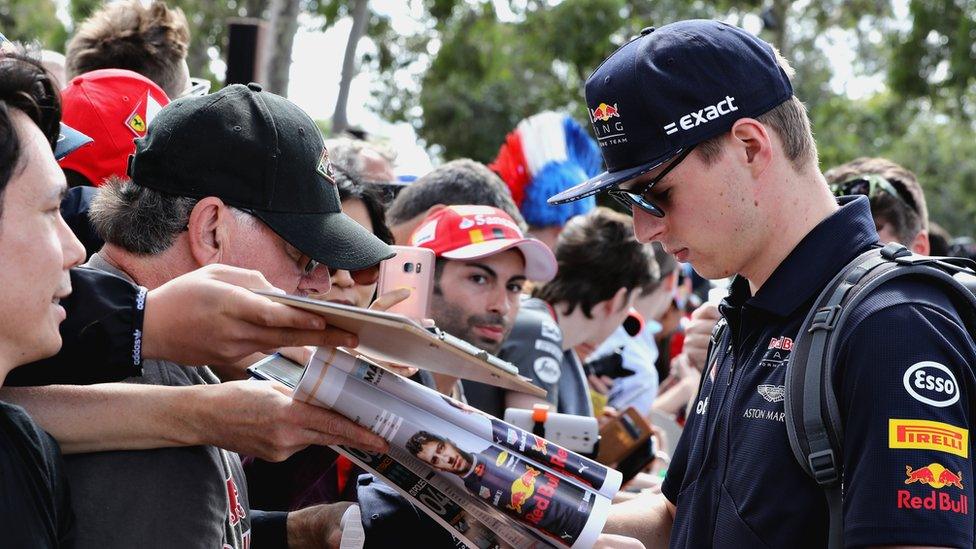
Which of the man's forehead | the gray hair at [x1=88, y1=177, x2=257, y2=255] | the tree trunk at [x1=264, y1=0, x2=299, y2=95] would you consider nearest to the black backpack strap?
the gray hair at [x1=88, y1=177, x2=257, y2=255]

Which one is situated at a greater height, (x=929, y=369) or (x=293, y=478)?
(x=929, y=369)

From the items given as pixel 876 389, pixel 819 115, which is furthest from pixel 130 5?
pixel 819 115

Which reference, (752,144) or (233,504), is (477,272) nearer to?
(752,144)

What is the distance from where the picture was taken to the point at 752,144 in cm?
262

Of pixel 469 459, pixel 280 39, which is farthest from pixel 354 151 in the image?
pixel 280 39

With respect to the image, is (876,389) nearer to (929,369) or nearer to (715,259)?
(929,369)

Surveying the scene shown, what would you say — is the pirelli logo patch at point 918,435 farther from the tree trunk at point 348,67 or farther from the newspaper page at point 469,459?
the tree trunk at point 348,67

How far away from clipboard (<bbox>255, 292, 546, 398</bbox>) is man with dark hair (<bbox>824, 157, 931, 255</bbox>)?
2.93 metres

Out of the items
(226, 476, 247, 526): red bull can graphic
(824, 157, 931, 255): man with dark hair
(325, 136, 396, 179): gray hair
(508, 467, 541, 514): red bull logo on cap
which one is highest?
(325, 136, 396, 179): gray hair

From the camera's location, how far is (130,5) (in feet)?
15.7

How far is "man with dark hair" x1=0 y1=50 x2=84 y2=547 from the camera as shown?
1.75m

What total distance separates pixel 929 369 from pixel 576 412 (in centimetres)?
302

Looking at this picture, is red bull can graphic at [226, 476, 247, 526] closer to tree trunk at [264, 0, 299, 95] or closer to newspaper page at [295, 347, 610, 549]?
newspaper page at [295, 347, 610, 549]

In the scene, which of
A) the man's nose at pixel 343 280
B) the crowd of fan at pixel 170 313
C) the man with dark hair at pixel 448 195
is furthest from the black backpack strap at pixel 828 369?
the man with dark hair at pixel 448 195
